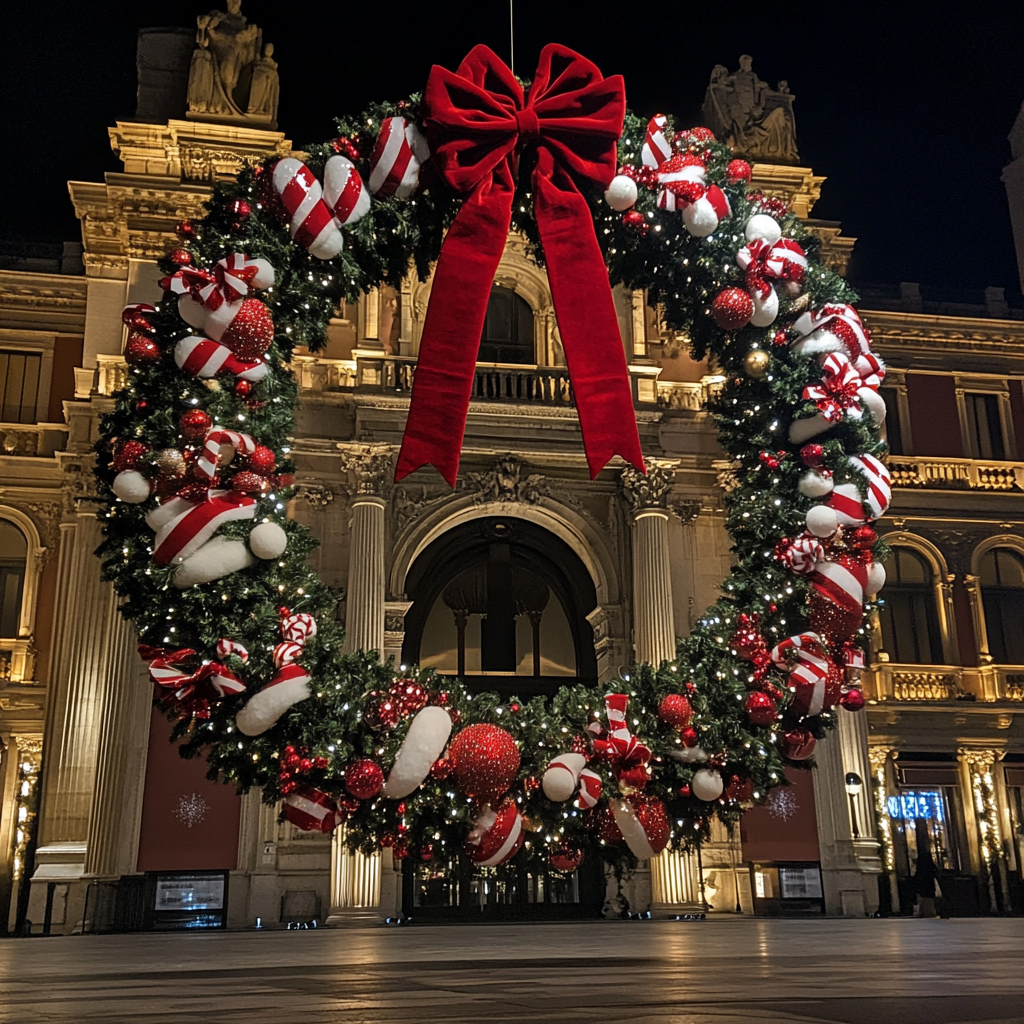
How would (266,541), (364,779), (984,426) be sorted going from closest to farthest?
(364,779) < (266,541) < (984,426)

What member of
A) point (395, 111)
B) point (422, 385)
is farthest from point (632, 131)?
point (422, 385)

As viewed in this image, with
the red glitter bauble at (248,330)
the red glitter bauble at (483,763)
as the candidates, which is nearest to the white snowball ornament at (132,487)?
the red glitter bauble at (248,330)

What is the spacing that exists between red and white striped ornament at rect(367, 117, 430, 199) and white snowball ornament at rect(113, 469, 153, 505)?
2128mm

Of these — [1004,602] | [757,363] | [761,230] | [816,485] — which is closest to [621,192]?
[761,230]

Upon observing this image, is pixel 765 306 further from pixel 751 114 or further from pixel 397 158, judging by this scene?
pixel 751 114

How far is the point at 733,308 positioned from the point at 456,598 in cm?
1261

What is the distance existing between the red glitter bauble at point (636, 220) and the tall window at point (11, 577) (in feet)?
49.0

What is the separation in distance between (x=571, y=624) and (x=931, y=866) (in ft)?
21.9

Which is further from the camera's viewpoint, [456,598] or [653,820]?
[456,598]

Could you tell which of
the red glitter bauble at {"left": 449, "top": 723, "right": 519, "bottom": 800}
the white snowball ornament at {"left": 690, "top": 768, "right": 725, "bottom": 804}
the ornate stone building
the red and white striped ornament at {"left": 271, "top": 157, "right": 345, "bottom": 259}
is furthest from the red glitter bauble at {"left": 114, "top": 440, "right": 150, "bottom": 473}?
the ornate stone building

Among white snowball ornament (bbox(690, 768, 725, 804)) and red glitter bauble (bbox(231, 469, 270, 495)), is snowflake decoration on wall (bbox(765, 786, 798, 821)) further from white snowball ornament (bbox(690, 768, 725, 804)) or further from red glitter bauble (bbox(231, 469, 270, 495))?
red glitter bauble (bbox(231, 469, 270, 495))

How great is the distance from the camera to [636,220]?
6812 mm

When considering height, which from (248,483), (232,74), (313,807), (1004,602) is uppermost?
(232,74)

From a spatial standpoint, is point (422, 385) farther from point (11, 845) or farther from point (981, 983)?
point (11, 845)
